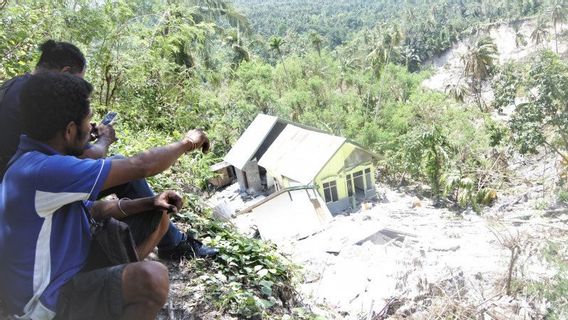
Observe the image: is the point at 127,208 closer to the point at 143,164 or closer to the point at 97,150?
the point at 97,150

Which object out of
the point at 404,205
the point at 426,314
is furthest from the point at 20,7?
the point at 404,205

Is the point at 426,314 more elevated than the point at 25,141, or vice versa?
the point at 25,141

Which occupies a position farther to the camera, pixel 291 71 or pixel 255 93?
pixel 291 71

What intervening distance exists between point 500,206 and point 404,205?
3.70 m

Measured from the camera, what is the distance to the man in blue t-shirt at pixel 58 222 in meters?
1.79

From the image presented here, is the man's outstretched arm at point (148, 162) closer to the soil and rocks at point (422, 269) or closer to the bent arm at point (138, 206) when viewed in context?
the bent arm at point (138, 206)

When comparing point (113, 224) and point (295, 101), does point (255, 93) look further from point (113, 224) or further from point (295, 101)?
point (113, 224)

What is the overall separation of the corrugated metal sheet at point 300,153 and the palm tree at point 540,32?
149 feet

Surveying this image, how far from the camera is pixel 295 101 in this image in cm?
2773

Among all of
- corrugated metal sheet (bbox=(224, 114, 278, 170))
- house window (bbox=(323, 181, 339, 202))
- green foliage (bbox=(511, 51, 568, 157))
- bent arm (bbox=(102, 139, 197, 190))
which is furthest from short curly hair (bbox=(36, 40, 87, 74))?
green foliage (bbox=(511, 51, 568, 157))

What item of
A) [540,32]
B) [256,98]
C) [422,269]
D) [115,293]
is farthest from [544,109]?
[540,32]

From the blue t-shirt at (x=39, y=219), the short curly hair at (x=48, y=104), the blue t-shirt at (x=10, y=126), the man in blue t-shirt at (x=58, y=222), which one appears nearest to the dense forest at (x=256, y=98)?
the man in blue t-shirt at (x=58, y=222)

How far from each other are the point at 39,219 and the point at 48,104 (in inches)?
19.7

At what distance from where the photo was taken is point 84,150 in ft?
8.36
